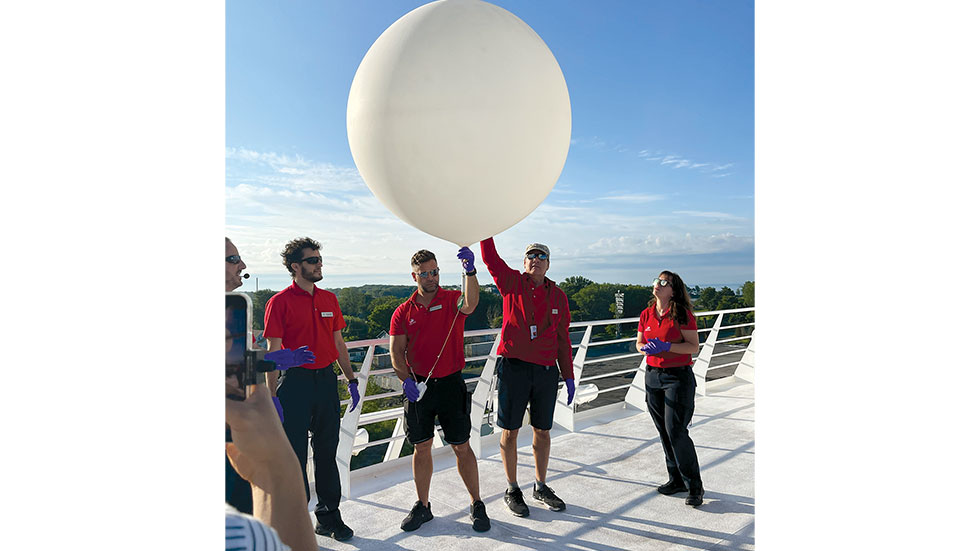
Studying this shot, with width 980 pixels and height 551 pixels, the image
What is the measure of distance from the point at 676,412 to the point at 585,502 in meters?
0.61

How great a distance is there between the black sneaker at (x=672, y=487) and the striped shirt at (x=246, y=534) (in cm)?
211

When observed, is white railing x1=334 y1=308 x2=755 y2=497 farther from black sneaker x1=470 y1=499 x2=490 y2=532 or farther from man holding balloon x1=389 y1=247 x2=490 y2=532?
black sneaker x1=470 y1=499 x2=490 y2=532

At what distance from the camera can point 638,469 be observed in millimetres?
2914

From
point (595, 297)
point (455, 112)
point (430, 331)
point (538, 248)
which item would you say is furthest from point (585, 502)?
point (595, 297)

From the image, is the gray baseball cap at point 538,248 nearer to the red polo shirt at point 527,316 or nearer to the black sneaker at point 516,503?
the red polo shirt at point 527,316

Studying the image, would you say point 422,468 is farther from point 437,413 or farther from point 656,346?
point 656,346

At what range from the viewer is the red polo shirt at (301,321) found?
2047 mm

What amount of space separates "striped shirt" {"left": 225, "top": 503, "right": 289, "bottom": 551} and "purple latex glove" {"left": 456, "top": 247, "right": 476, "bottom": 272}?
41.9 inches

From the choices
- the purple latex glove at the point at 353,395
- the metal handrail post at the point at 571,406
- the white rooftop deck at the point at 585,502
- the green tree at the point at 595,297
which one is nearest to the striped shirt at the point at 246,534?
the white rooftop deck at the point at 585,502

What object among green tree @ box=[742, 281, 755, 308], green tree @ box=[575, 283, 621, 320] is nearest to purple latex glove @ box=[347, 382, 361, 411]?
green tree @ box=[742, 281, 755, 308]

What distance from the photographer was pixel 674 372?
249cm

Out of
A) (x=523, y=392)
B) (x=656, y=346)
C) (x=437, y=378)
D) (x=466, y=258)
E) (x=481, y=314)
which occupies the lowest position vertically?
(x=523, y=392)
